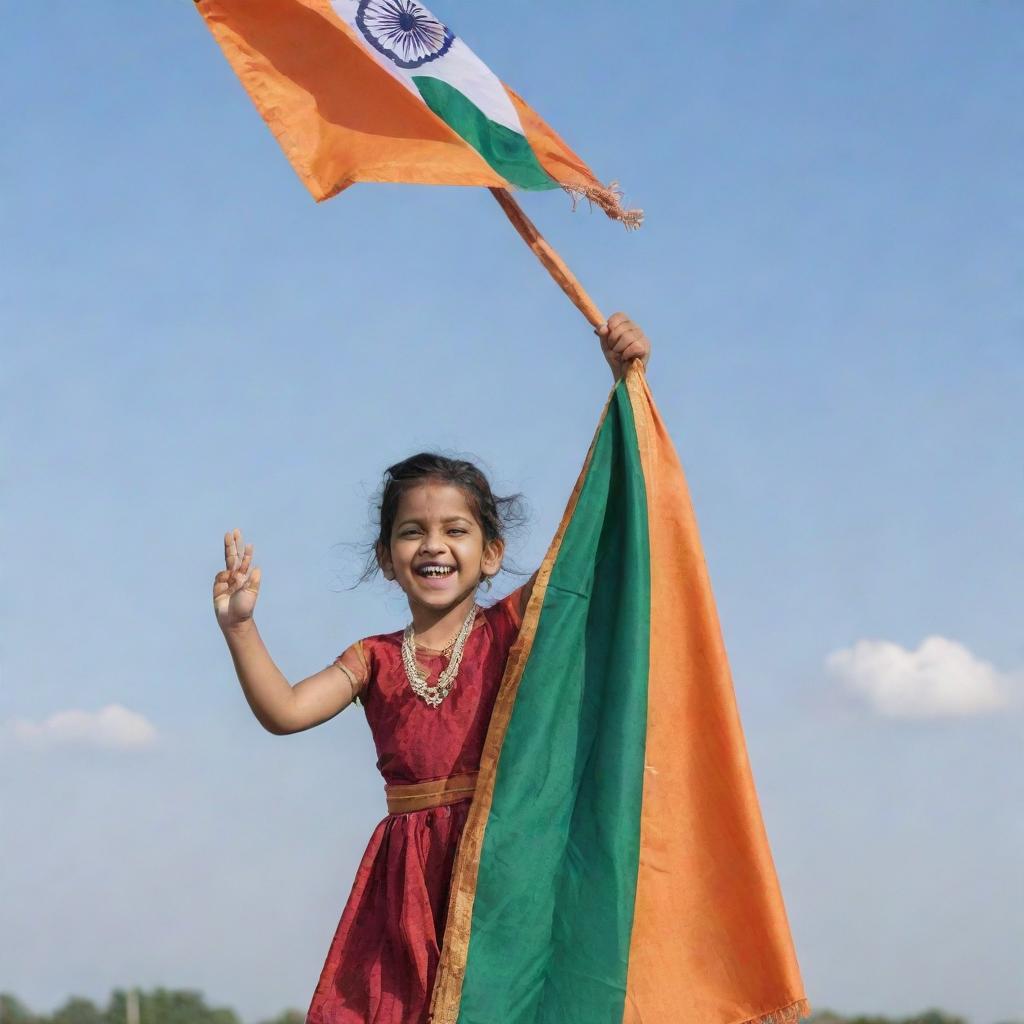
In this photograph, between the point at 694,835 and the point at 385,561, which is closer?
the point at 694,835

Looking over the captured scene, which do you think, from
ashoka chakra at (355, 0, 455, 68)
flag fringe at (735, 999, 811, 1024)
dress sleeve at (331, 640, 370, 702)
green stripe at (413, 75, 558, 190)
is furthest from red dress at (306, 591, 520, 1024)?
ashoka chakra at (355, 0, 455, 68)

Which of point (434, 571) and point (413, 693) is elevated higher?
point (434, 571)

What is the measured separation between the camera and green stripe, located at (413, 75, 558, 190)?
472cm

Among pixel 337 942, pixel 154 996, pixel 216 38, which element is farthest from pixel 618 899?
pixel 154 996

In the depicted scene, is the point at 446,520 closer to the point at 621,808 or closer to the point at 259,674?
the point at 259,674

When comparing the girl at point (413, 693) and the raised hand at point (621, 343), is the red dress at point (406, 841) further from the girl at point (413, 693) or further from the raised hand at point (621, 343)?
the raised hand at point (621, 343)

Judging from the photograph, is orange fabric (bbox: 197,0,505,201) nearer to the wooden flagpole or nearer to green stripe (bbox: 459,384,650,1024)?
the wooden flagpole

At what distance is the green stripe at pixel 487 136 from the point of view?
472 cm

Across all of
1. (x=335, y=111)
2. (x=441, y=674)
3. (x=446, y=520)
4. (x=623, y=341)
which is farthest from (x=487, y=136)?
(x=441, y=674)

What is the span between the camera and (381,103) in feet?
15.4

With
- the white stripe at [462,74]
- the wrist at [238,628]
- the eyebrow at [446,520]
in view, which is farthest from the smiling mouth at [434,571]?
the white stripe at [462,74]

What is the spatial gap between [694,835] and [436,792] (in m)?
0.78

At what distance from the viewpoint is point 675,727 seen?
4379 mm

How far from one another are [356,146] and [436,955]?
2490 mm
